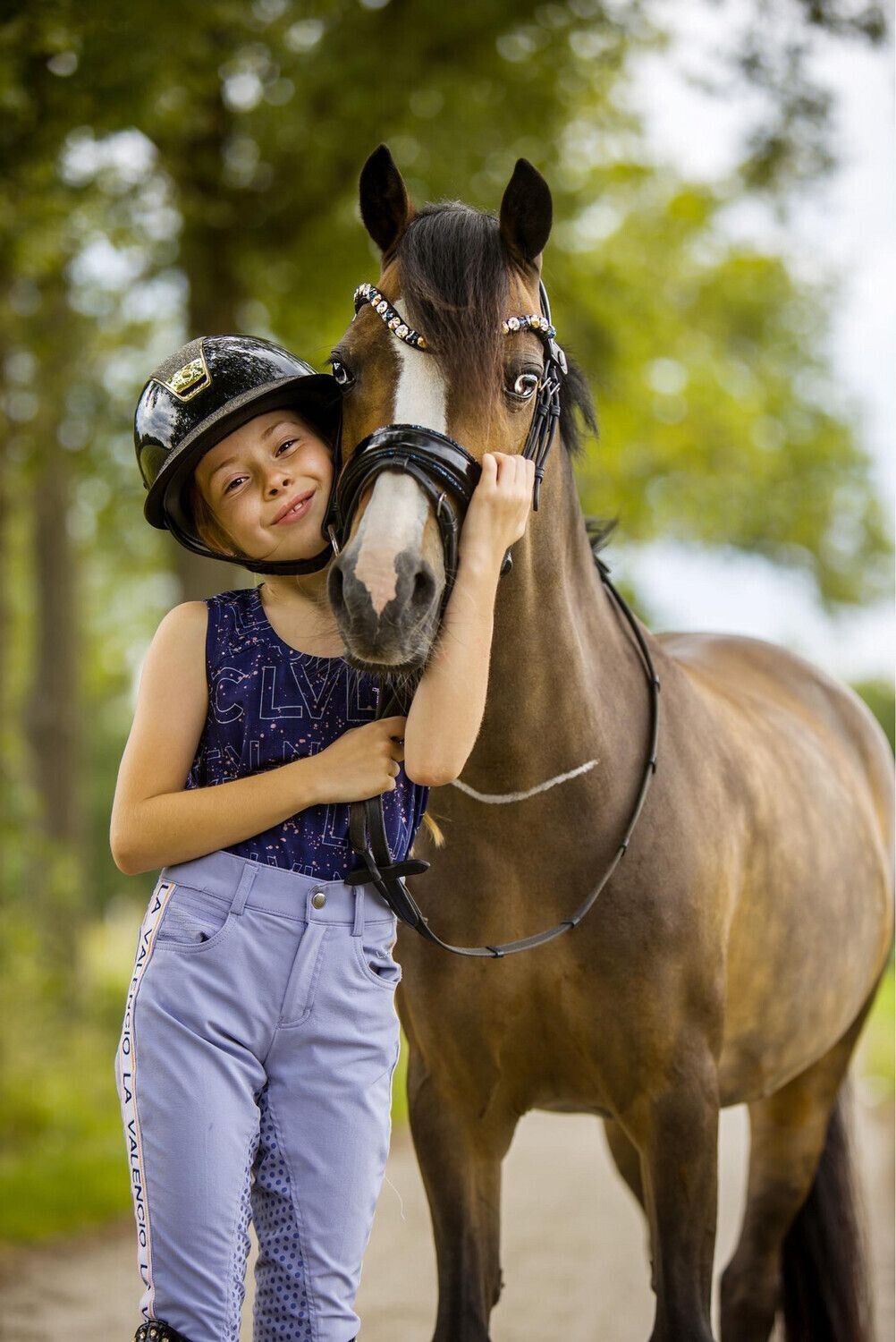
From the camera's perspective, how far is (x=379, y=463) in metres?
1.75

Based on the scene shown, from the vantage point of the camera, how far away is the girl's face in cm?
199

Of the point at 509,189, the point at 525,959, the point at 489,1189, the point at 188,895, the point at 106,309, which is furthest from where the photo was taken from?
the point at 106,309

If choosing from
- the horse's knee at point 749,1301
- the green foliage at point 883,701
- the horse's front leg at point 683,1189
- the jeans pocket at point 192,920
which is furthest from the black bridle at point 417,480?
the green foliage at point 883,701

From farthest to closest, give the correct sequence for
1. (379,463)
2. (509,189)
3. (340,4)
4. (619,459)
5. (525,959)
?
(619,459), (340,4), (525,959), (509,189), (379,463)

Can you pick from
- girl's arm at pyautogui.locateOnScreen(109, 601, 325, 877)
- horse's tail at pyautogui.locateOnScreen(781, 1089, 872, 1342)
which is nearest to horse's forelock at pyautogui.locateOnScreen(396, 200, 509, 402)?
girl's arm at pyautogui.locateOnScreen(109, 601, 325, 877)

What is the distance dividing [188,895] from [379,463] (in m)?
0.69

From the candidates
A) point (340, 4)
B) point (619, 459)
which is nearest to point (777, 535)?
point (619, 459)

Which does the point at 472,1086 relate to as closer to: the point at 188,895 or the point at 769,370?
the point at 188,895

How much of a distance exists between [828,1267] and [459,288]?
3.04m

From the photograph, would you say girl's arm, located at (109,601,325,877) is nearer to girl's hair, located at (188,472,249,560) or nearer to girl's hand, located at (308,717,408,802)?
girl's hand, located at (308,717,408,802)

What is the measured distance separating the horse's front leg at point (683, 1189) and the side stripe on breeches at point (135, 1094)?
3.34ft

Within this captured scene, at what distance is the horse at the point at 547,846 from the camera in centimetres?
190

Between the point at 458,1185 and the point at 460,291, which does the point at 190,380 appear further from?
the point at 458,1185

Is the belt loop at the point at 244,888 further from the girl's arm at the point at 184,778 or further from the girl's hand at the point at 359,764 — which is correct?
the girl's hand at the point at 359,764
